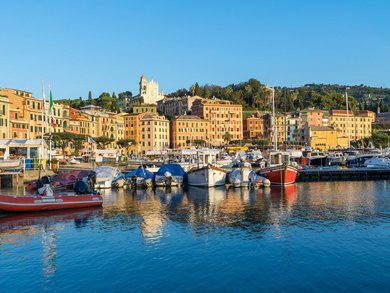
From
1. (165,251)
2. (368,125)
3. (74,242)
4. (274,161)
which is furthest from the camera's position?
(368,125)

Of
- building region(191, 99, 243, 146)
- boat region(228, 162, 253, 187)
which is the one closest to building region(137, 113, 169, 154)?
building region(191, 99, 243, 146)

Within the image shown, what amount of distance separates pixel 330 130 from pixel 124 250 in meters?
138

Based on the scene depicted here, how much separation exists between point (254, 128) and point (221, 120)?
47.8 feet

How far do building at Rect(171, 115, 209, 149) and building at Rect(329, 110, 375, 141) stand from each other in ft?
171

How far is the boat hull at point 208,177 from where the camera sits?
56.1 m

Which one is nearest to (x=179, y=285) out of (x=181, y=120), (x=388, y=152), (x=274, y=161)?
(x=274, y=161)

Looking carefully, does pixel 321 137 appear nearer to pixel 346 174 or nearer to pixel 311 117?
pixel 311 117

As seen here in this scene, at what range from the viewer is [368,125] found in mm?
171500

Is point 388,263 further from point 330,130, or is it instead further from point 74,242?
point 330,130

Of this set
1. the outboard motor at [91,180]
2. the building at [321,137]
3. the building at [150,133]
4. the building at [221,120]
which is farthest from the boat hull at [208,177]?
the building at [321,137]

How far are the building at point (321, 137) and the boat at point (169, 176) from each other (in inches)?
3824

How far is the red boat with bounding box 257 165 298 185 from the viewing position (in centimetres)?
5756

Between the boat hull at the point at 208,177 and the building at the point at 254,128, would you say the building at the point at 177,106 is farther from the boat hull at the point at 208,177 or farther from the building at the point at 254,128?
the boat hull at the point at 208,177

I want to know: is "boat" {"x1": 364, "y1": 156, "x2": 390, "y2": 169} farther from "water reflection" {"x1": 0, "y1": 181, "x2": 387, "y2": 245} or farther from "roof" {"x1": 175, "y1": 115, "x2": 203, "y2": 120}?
"roof" {"x1": 175, "y1": 115, "x2": 203, "y2": 120}
